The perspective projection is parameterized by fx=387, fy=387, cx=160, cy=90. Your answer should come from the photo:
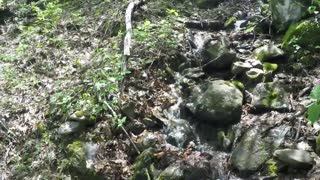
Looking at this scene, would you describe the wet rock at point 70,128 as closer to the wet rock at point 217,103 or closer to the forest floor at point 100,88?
the forest floor at point 100,88

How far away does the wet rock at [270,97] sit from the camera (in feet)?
16.5

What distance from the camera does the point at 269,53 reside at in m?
5.95

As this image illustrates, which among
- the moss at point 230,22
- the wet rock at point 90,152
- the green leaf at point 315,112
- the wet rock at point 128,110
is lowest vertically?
the wet rock at point 90,152

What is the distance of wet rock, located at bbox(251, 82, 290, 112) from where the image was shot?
198 inches

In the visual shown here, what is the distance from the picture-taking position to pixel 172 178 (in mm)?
4332

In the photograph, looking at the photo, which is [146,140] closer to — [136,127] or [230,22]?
[136,127]

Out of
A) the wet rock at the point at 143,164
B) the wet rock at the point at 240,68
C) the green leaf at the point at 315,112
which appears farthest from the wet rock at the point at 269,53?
the green leaf at the point at 315,112

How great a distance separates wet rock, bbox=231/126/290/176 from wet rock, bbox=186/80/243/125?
381 millimetres

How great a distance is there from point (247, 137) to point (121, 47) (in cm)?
280

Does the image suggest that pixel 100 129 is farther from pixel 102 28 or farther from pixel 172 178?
pixel 102 28

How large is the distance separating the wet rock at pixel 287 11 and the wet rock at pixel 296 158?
116 inches

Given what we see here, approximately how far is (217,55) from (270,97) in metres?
1.21

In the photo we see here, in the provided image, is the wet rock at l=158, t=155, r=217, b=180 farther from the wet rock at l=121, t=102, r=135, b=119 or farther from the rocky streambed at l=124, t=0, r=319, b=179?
the wet rock at l=121, t=102, r=135, b=119

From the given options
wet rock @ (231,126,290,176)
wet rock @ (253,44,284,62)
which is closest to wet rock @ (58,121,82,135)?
wet rock @ (231,126,290,176)
